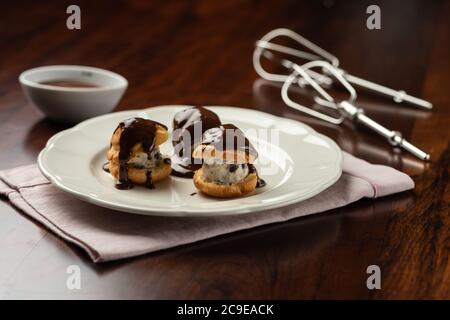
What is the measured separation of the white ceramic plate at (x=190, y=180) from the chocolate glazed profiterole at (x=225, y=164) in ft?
0.07

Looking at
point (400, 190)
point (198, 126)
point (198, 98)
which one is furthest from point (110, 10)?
point (400, 190)

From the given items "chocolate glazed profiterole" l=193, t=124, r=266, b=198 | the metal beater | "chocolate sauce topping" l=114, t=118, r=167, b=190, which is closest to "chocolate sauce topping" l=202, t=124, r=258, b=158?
"chocolate glazed profiterole" l=193, t=124, r=266, b=198

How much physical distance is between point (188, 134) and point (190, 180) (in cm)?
10

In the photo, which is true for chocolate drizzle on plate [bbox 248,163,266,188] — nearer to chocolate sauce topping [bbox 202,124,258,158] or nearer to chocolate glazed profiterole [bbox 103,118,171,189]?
chocolate sauce topping [bbox 202,124,258,158]

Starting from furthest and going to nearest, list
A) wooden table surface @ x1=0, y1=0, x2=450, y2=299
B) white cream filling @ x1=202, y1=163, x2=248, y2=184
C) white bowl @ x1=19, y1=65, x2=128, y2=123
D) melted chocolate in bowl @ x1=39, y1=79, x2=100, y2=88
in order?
melted chocolate in bowl @ x1=39, y1=79, x2=100, y2=88 → white bowl @ x1=19, y1=65, x2=128, y2=123 → white cream filling @ x1=202, y1=163, x2=248, y2=184 → wooden table surface @ x1=0, y1=0, x2=450, y2=299

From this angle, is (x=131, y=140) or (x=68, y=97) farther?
(x=68, y=97)

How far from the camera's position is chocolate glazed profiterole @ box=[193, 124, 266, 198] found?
1279 mm

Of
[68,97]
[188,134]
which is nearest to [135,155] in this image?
[188,134]

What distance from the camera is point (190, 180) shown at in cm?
139

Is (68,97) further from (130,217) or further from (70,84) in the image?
(130,217)

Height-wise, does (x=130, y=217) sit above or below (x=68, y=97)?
below

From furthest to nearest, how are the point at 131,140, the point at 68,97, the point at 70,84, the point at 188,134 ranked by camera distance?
the point at 70,84, the point at 68,97, the point at 188,134, the point at 131,140

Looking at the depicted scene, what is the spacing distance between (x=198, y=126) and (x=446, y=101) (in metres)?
0.88
